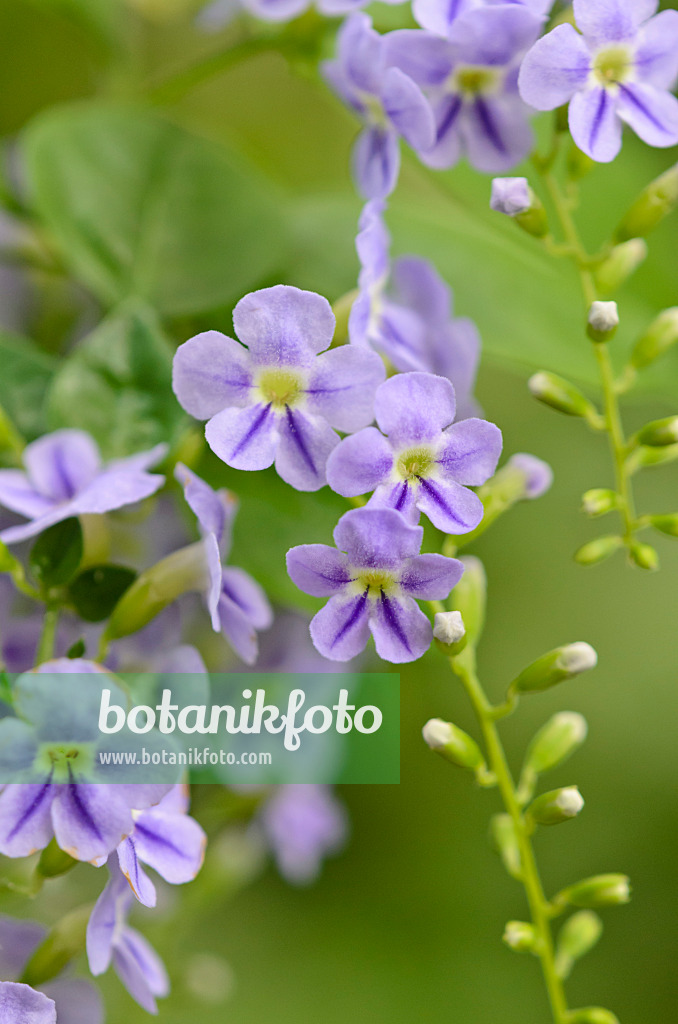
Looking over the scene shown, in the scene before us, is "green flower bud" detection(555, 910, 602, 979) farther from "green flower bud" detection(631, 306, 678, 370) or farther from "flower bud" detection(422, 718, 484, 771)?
"green flower bud" detection(631, 306, 678, 370)

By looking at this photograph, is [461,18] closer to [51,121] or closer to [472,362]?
[472,362]

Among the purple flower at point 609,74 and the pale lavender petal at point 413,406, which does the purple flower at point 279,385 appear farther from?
the purple flower at point 609,74

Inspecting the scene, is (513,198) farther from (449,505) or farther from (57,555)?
(57,555)

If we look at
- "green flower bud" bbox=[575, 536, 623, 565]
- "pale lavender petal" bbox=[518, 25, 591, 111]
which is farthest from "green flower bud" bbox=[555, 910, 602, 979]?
"pale lavender petal" bbox=[518, 25, 591, 111]

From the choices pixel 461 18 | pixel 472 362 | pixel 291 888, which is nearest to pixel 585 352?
pixel 472 362

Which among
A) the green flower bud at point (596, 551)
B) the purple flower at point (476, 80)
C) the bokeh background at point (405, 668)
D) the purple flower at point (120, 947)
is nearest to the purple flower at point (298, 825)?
the bokeh background at point (405, 668)

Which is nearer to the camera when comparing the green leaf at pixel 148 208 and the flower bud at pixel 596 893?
the flower bud at pixel 596 893

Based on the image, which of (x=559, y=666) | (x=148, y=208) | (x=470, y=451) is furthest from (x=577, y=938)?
(x=148, y=208)
